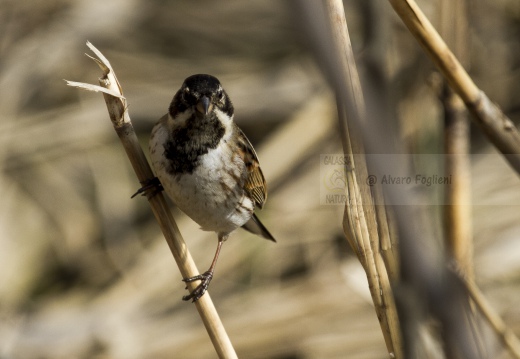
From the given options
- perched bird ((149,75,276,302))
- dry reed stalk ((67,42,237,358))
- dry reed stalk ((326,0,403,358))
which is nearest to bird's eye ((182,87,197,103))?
perched bird ((149,75,276,302))

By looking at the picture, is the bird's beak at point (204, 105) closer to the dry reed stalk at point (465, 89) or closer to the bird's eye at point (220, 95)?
the bird's eye at point (220, 95)

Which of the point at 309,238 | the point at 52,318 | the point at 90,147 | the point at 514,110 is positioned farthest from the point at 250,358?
the point at 514,110

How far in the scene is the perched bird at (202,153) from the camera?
6.32 feet

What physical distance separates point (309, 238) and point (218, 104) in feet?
6.64

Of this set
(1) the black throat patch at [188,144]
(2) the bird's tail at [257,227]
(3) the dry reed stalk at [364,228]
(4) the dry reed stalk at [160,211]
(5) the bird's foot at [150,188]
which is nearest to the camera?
(3) the dry reed stalk at [364,228]

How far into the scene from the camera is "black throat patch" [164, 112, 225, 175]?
200cm

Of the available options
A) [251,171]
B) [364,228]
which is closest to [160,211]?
[251,171]

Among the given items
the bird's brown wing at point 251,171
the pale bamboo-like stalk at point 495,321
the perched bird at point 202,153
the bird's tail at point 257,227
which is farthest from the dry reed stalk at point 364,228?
the bird's tail at point 257,227

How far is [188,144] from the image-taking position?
200 cm

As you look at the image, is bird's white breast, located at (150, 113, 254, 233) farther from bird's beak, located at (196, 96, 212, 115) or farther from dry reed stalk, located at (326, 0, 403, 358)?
dry reed stalk, located at (326, 0, 403, 358)

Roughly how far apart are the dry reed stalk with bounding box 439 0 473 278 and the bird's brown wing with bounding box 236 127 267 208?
85cm

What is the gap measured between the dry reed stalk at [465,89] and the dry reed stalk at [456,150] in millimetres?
201

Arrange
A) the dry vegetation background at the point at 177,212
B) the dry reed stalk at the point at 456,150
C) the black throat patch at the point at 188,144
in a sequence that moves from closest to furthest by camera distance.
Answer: the dry reed stalk at the point at 456,150, the black throat patch at the point at 188,144, the dry vegetation background at the point at 177,212

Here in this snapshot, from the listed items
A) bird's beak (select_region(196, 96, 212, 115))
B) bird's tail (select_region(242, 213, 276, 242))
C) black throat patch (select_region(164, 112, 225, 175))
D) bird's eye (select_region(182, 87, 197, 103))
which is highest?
bird's eye (select_region(182, 87, 197, 103))
